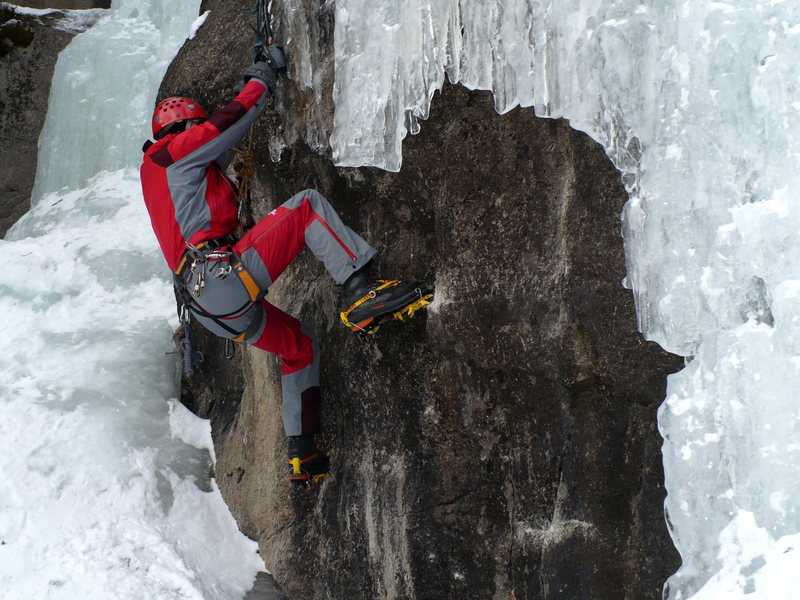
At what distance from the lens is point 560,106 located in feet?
7.41

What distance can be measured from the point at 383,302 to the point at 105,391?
7.50 feet

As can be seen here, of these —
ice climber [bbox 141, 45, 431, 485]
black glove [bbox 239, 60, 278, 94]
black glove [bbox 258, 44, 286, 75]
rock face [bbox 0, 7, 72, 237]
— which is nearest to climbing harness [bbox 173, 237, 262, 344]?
ice climber [bbox 141, 45, 431, 485]

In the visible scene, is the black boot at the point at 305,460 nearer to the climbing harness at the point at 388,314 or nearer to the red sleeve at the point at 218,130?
the climbing harness at the point at 388,314

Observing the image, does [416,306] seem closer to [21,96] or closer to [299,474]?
[299,474]

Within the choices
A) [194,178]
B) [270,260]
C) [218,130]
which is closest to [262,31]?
[218,130]

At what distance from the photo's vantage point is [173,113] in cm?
339

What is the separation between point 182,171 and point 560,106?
5.53ft

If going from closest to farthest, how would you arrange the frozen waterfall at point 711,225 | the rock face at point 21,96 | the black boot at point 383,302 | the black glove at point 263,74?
the frozen waterfall at point 711,225 → the black boot at point 383,302 → the black glove at point 263,74 → the rock face at point 21,96

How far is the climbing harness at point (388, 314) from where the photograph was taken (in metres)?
2.88

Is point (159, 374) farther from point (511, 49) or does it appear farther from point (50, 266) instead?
point (511, 49)

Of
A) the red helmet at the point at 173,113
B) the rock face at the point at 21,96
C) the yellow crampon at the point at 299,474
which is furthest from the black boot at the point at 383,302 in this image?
the rock face at the point at 21,96

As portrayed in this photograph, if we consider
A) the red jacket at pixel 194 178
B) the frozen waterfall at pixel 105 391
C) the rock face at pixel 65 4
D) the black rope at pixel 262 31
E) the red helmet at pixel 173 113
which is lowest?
the frozen waterfall at pixel 105 391

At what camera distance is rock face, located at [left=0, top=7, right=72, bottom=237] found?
22.4 ft

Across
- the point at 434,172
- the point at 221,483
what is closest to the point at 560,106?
the point at 434,172
